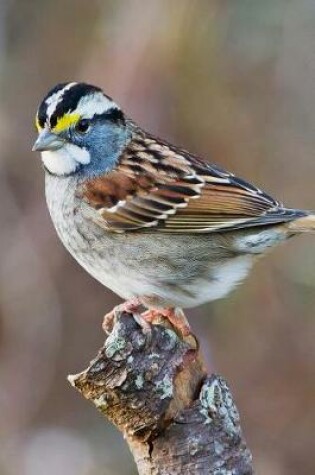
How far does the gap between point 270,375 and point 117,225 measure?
2336 mm

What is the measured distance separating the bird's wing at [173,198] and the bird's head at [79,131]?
61 mm

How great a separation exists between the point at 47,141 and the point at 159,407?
1217 mm

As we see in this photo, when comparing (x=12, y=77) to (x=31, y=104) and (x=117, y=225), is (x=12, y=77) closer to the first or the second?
(x=31, y=104)

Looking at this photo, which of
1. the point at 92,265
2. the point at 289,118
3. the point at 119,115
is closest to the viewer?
the point at 92,265

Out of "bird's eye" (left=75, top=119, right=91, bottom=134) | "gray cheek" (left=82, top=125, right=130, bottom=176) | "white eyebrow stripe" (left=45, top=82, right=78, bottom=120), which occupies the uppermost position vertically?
"white eyebrow stripe" (left=45, top=82, right=78, bottom=120)

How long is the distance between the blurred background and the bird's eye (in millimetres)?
1733

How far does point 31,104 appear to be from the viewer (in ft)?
21.3

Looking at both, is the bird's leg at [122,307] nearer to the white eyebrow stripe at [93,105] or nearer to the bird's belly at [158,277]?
the bird's belly at [158,277]

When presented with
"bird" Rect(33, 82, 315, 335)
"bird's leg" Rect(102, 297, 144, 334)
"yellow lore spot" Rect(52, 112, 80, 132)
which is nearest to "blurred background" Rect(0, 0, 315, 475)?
"bird" Rect(33, 82, 315, 335)

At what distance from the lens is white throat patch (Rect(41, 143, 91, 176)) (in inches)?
152

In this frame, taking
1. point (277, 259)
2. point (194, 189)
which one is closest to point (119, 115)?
point (194, 189)

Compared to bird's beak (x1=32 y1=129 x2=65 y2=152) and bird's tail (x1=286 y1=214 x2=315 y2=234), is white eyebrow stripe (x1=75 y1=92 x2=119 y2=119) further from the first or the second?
bird's tail (x1=286 y1=214 x2=315 y2=234)

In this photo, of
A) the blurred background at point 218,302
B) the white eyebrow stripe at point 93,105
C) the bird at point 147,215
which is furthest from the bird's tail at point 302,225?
the blurred background at point 218,302

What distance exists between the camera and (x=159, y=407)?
2766 mm
